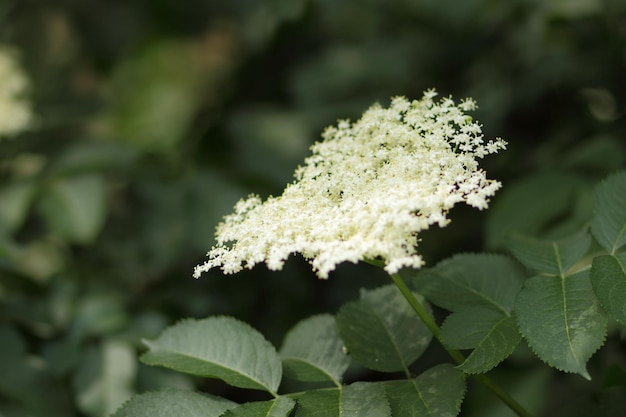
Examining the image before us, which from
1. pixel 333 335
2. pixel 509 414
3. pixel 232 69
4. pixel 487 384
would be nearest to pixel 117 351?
pixel 333 335

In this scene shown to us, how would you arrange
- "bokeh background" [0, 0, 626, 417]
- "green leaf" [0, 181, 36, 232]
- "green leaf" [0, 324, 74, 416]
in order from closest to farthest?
"green leaf" [0, 324, 74, 416], "bokeh background" [0, 0, 626, 417], "green leaf" [0, 181, 36, 232]

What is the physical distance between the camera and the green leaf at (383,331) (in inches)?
45.4

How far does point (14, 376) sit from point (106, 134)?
2.19 meters

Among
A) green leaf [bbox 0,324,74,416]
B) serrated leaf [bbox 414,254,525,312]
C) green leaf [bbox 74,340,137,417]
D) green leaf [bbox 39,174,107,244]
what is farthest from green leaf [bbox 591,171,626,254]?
green leaf [bbox 39,174,107,244]

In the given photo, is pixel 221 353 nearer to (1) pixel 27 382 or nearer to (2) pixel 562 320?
(2) pixel 562 320

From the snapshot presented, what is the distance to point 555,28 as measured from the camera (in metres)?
2.82

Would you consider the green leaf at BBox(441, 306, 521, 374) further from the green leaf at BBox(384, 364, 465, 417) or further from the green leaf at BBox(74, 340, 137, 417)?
the green leaf at BBox(74, 340, 137, 417)

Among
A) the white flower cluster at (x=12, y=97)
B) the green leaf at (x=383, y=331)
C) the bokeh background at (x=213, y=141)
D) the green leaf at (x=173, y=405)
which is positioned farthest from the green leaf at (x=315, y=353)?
the white flower cluster at (x=12, y=97)

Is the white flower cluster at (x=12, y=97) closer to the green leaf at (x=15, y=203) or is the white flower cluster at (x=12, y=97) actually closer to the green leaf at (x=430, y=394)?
the green leaf at (x=15, y=203)

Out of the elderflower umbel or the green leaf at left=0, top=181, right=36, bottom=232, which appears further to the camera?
the green leaf at left=0, top=181, right=36, bottom=232

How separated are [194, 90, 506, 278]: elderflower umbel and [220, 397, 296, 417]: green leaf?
0.22 m

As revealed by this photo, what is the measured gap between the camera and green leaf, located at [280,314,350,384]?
1.16 metres

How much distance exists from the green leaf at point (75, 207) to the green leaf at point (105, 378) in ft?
1.96

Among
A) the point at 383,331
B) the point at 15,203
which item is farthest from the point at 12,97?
the point at 383,331
